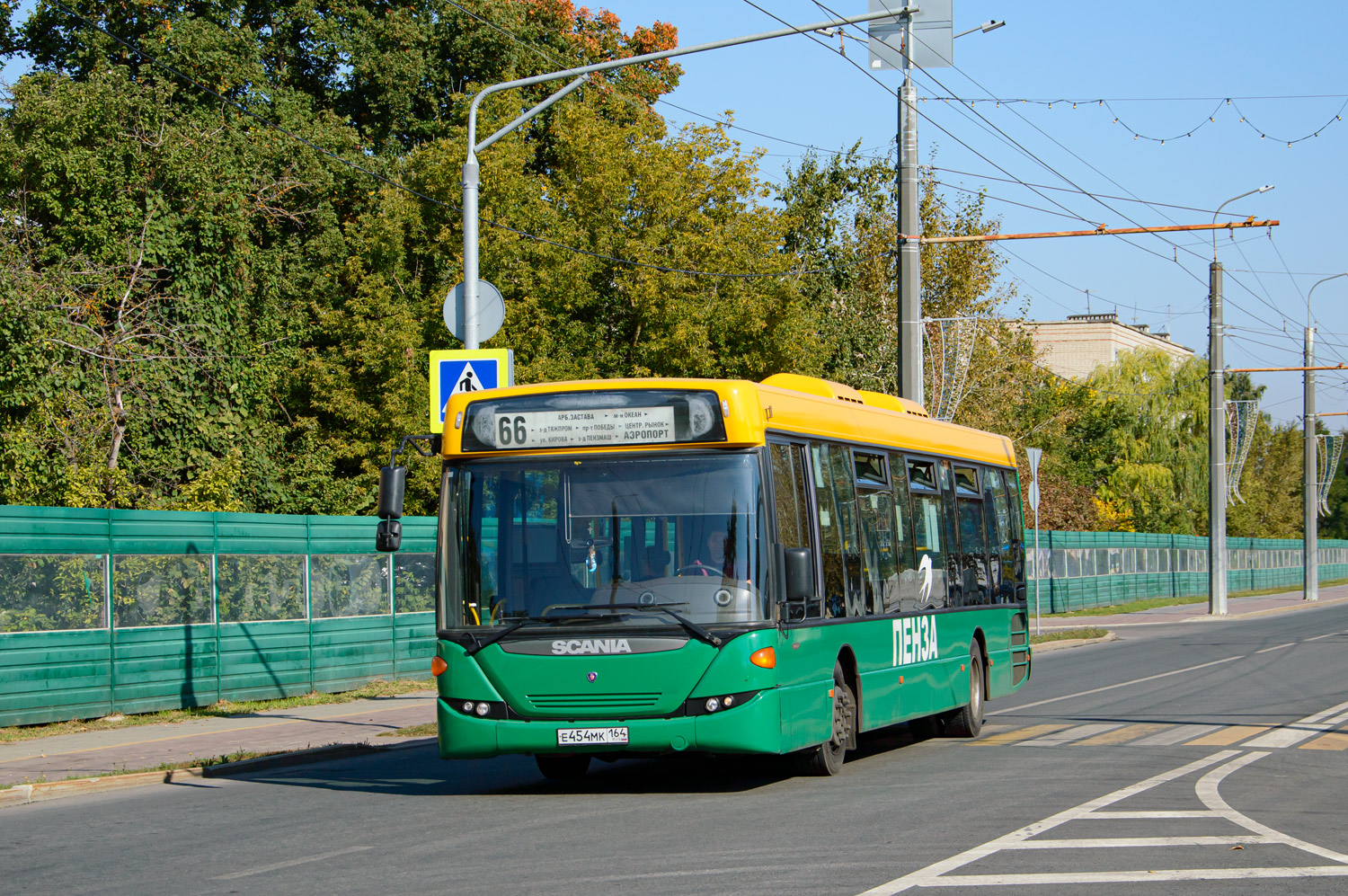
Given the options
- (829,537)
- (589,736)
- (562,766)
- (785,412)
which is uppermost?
(785,412)

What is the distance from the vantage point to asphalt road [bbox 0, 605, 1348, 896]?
25.7 feet

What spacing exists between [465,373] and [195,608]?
5041 millimetres

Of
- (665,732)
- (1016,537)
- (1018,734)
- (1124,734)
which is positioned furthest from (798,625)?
(1016,537)

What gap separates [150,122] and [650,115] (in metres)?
15.1

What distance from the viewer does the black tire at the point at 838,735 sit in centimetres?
1190

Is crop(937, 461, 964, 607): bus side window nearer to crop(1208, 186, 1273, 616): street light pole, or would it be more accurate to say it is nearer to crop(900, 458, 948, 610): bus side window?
crop(900, 458, 948, 610): bus side window

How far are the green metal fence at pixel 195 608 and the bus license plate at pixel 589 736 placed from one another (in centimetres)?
789

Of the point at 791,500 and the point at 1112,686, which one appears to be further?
the point at 1112,686

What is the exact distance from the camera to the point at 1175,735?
14586 millimetres

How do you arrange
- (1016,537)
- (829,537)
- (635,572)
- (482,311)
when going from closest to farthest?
(635,572), (829,537), (482,311), (1016,537)

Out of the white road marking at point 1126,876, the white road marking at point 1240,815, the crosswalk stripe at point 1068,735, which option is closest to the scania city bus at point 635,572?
the white road marking at point 1240,815

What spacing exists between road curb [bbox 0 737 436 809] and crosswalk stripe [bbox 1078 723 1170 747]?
6.57 m

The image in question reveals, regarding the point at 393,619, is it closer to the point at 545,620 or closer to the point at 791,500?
the point at 545,620

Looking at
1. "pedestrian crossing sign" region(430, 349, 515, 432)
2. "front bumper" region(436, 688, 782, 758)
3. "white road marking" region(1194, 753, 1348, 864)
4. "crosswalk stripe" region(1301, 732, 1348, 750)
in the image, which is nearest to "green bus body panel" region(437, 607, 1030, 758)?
"front bumper" region(436, 688, 782, 758)
